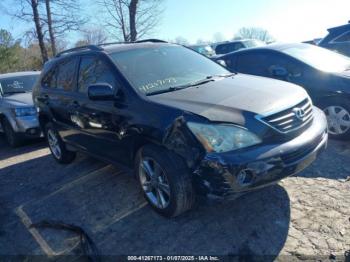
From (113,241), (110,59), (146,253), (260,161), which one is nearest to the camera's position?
(260,161)

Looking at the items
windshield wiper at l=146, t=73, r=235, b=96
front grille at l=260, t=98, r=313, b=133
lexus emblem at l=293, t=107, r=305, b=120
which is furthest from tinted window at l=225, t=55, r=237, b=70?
lexus emblem at l=293, t=107, r=305, b=120

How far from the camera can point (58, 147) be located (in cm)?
551

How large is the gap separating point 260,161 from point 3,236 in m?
2.87

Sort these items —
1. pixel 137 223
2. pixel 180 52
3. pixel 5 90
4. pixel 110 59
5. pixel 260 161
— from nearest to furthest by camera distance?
pixel 260 161 → pixel 137 223 → pixel 110 59 → pixel 180 52 → pixel 5 90

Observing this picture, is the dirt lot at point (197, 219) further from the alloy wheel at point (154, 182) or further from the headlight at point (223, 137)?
the headlight at point (223, 137)

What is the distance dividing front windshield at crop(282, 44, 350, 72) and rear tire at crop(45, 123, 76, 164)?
13.7 ft

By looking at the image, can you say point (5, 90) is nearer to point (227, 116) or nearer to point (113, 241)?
point (113, 241)

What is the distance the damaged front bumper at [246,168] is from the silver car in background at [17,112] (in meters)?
5.14

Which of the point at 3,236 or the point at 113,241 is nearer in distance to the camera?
the point at 113,241

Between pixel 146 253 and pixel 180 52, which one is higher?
pixel 180 52

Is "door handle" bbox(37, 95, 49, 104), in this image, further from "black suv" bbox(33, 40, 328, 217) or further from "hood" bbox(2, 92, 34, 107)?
"hood" bbox(2, 92, 34, 107)

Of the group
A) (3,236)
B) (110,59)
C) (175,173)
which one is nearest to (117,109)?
(110,59)

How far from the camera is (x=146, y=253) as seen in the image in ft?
9.65

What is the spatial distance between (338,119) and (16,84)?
7057 millimetres
